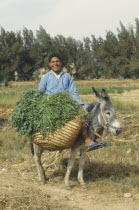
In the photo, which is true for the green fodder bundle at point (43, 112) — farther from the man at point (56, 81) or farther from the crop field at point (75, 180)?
the crop field at point (75, 180)

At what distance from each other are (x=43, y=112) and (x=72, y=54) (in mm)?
49301

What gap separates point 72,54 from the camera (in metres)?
54.2

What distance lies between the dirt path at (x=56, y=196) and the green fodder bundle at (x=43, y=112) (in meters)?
0.90

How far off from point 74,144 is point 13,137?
4.34 m

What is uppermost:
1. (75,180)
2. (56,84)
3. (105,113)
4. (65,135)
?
(56,84)

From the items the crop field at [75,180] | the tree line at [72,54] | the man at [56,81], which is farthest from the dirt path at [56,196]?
the tree line at [72,54]

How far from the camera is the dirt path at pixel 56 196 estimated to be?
4.58 metres

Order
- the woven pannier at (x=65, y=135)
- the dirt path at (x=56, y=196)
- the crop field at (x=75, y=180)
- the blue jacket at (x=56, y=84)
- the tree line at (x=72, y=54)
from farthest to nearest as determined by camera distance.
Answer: the tree line at (x=72, y=54), the blue jacket at (x=56, y=84), the woven pannier at (x=65, y=135), the crop field at (x=75, y=180), the dirt path at (x=56, y=196)

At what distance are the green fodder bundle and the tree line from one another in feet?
122

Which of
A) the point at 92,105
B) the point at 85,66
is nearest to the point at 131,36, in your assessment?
the point at 85,66

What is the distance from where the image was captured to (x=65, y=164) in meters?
7.25

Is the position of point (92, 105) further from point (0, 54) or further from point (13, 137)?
point (0, 54)

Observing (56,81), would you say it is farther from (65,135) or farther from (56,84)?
(65,135)

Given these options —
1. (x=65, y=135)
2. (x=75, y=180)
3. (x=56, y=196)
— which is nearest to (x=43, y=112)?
(x=65, y=135)
